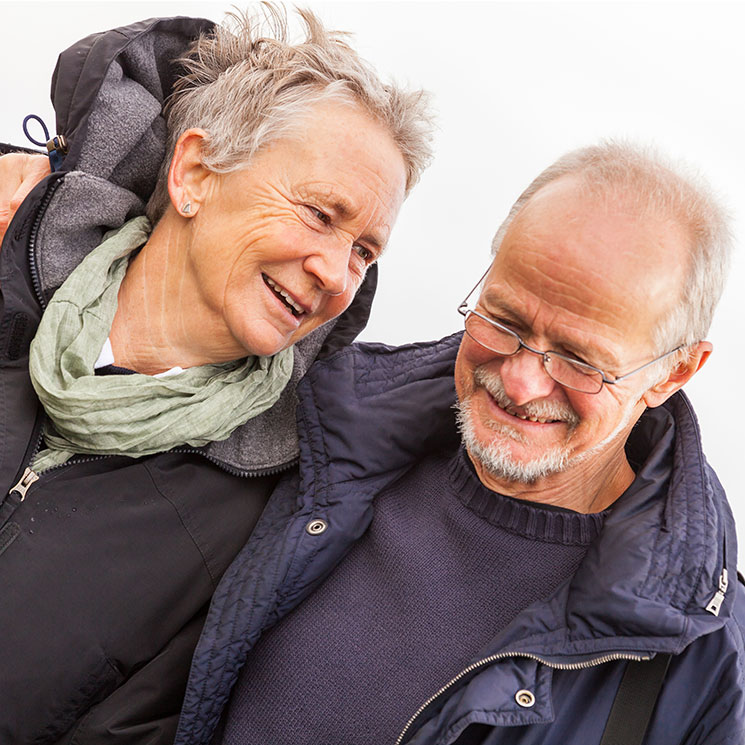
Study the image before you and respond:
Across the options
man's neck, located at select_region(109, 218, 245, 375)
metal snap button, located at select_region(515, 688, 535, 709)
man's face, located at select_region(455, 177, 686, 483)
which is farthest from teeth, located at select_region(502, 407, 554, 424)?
man's neck, located at select_region(109, 218, 245, 375)

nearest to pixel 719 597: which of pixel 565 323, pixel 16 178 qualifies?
pixel 565 323

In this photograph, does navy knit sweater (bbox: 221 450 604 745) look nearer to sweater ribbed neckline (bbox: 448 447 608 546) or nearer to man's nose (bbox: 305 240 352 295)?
sweater ribbed neckline (bbox: 448 447 608 546)

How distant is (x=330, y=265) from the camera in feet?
5.65

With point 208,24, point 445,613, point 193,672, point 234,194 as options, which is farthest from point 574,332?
point 208,24

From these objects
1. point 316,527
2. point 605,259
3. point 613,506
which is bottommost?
point 316,527

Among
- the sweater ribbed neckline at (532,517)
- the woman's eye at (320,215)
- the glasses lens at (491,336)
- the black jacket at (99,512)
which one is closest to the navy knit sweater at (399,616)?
the sweater ribbed neckline at (532,517)

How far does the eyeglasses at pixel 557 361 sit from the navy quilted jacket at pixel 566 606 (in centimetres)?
25

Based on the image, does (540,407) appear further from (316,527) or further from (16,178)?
(16,178)

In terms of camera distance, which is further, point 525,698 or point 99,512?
point 99,512

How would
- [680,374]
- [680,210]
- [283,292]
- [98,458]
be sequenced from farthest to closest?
[283,292] → [98,458] → [680,374] → [680,210]

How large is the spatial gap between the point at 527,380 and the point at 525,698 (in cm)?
56

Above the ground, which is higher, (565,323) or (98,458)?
(565,323)

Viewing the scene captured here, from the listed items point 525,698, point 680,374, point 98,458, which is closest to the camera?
point 525,698

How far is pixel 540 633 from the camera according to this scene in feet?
4.46
